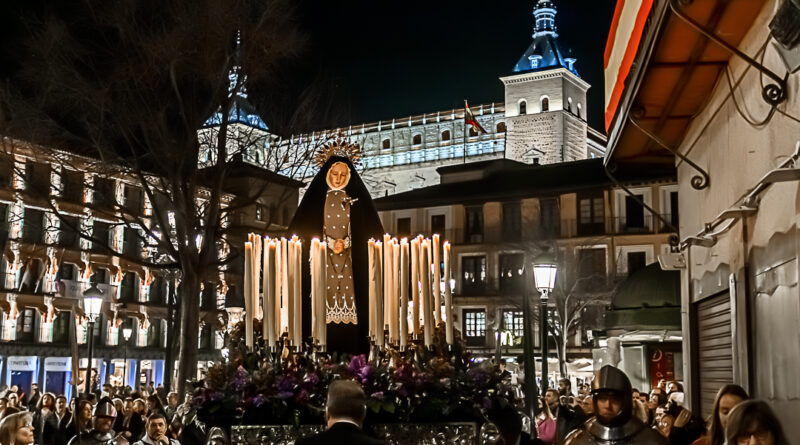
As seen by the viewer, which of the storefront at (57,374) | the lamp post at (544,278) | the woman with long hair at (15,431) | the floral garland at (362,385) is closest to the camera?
the woman with long hair at (15,431)

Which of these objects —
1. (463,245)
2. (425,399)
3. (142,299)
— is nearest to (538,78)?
(463,245)

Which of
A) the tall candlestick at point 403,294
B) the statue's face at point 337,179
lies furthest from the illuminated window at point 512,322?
the tall candlestick at point 403,294

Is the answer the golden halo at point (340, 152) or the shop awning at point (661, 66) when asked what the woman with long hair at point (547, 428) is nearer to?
the shop awning at point (661, 66)

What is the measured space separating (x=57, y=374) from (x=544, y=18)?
234 feet

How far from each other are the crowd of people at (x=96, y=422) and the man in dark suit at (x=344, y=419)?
3.70 meters

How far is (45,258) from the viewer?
177ft

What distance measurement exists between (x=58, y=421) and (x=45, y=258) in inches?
1503

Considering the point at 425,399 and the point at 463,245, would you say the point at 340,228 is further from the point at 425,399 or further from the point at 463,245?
the point at 463,245

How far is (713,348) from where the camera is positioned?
10617mm

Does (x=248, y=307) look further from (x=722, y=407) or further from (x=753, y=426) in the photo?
(x=753, y=426)

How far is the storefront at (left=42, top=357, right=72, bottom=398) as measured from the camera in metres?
57.7

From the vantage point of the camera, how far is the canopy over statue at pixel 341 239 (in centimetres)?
1026

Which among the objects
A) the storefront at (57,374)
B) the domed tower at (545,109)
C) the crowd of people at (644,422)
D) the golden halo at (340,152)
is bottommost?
the storefront at (57,374)

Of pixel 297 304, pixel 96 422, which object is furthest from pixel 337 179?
pixel 96 422
